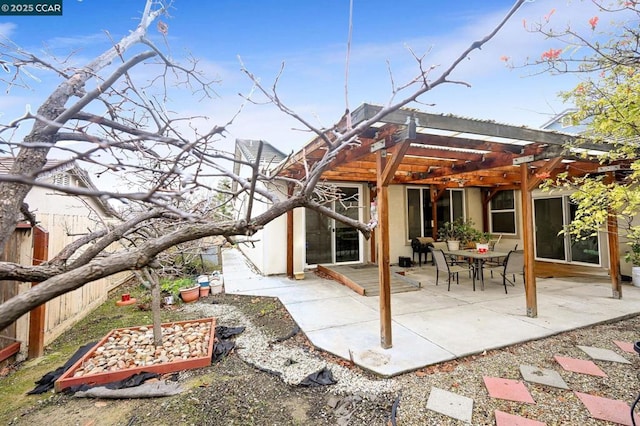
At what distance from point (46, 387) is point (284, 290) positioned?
3682 millimetres

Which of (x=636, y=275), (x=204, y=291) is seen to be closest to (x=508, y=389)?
(x=204, y=291)

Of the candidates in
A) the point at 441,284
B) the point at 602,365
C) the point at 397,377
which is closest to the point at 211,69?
the point at 397,377

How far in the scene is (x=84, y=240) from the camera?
1.90 metres

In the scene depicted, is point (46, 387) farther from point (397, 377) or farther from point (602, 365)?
point (602, 365)

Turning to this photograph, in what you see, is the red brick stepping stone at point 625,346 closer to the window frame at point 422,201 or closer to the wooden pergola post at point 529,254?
the wooden pergola post at point 529,254

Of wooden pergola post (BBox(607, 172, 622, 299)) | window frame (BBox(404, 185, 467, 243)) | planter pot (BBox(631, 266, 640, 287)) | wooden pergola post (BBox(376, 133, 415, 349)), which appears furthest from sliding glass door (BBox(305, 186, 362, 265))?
planter pot (BBox(631, 266, 640, 287))

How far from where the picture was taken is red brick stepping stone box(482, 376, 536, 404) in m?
2.42

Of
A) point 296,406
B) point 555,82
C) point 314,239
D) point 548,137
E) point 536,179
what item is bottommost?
point 296,406

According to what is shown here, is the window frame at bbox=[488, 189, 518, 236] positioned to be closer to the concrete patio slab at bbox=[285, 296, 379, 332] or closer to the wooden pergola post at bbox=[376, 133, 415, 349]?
the concrete patio slab at bbox=[285, 296, 379, 332]

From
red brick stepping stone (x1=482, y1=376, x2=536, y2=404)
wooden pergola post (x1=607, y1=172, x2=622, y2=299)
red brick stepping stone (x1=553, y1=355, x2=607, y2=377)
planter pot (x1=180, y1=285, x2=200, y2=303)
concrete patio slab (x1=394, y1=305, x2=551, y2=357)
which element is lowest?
red brick stepping stone (x1=482, y1=376, x2=536, y2=404)

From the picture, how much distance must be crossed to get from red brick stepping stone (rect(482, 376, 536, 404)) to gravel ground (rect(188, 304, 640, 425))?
0.05 metres

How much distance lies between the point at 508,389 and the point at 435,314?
1.78 metres

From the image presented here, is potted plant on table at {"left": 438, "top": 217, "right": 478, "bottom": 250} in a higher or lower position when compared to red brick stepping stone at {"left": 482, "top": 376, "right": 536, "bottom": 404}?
higher

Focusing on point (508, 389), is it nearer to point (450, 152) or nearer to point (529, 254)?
point (529, 254)
